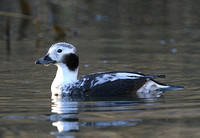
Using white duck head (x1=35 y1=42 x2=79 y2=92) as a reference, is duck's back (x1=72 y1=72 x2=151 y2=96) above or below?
below

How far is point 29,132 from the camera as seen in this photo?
6.66 m

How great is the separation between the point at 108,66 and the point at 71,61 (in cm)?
281

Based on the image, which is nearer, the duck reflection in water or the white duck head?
the duck reflection in water

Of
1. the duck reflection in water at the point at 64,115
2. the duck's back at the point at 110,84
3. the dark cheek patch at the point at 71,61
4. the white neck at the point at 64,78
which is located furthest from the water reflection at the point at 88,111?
the dark cheek patch at the point at 71,61

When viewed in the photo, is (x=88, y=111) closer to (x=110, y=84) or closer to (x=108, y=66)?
(x=110, y=84)

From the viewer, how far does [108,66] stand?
490 inches

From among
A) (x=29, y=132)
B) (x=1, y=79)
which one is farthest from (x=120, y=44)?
(x=29, y=132)

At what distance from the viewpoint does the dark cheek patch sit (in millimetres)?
9695

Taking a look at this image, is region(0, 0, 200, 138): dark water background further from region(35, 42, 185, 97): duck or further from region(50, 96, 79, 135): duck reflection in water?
region(35, 42, 185, 97): duck

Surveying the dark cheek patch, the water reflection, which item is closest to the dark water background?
the water reflection

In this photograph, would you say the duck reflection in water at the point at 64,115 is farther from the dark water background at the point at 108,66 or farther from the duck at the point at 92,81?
the duck at the point at 92,81

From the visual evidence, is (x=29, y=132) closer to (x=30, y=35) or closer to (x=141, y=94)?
(x=141, y=94)

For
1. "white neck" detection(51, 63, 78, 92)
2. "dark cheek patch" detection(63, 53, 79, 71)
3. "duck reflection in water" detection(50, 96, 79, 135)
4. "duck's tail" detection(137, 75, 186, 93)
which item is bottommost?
"duck reflection in water" detection(50, 96, 79, 135)

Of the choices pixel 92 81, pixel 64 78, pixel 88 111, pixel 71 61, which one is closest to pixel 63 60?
pixel 71 61
